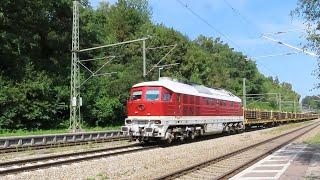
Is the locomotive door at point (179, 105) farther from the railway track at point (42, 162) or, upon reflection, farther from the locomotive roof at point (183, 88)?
the railway track at point (42, 162)

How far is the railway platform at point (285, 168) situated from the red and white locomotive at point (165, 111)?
6758mm

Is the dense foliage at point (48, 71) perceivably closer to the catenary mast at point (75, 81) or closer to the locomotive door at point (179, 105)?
the catenary mast at point (75, 81)

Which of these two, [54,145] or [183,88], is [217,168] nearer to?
[183,88]

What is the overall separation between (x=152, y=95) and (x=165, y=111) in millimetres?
1261

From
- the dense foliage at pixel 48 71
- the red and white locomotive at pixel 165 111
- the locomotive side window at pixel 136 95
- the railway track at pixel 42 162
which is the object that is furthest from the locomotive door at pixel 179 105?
the dense foliage at pixel 48 71

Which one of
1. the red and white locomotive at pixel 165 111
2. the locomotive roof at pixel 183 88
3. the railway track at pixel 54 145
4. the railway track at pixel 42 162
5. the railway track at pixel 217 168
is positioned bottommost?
the railway track at pixel 217 168

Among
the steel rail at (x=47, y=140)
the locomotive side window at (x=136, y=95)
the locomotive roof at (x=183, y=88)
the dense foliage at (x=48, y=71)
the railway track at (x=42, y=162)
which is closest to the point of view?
the railway track at (x=42, y=162)

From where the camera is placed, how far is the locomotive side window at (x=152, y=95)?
2831cm

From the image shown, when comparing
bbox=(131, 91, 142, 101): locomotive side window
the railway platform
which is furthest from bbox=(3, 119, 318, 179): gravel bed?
bbox=(131, 91, 142, 101): locomotive side window

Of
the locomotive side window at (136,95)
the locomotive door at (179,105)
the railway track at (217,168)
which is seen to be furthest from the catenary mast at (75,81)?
the railway track at (217,168)

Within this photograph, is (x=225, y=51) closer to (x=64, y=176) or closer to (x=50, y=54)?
(x=50, y=54)

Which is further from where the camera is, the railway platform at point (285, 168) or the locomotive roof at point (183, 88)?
the locomotive roof at point (183, 88)

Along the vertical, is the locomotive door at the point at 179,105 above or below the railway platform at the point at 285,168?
above

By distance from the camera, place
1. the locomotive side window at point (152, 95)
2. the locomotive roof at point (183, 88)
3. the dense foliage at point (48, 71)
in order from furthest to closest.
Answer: the dense foliage at point (48, 71) < the locomotive roof at point (183, 88) < the locomotive side window at point (152, 95)
